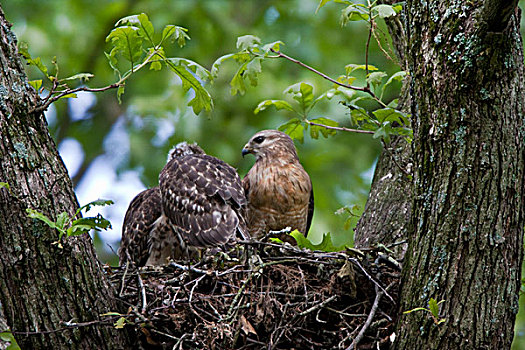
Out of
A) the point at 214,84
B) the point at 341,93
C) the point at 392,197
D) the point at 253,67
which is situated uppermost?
the point at 214,84

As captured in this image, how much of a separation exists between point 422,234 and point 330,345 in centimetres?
90

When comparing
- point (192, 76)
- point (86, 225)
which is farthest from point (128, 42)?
point (86, 225)

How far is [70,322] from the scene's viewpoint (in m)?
2.89

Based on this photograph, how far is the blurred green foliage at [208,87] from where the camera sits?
947 cm

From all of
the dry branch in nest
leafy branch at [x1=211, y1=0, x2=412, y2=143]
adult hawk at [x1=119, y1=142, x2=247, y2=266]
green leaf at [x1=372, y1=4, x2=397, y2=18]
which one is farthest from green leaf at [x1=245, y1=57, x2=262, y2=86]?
adult hawk at [x1=119, y1=142, x2=247, y2=266]

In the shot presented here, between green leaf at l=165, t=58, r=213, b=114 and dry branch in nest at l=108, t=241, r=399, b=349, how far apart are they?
0.86m

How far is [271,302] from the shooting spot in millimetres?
3600

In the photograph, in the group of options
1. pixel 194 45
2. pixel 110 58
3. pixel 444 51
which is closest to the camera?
pixel 444 51

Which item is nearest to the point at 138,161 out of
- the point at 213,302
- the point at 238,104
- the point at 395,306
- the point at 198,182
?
the point at 238,104

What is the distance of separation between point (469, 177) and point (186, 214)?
2507 mm

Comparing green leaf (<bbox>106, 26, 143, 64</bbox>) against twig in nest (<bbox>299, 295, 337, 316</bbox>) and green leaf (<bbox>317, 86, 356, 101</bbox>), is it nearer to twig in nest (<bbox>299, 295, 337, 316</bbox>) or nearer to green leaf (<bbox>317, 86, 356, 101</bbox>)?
green leaf (<bbox>317, 86, 356, 101</bbox>)

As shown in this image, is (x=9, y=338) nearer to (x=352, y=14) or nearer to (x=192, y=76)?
(x=192, y=76)

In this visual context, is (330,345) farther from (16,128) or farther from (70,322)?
(16,128)

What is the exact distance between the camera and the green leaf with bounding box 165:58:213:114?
11.0 ft
